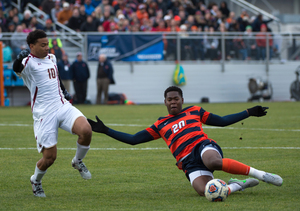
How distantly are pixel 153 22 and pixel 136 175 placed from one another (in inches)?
736

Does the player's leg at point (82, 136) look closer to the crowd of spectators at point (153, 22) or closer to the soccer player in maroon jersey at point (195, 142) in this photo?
the soccer player in maroon jersey at point (195, 142)

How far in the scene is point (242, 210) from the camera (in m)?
4.65

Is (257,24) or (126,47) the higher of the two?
(257,24)

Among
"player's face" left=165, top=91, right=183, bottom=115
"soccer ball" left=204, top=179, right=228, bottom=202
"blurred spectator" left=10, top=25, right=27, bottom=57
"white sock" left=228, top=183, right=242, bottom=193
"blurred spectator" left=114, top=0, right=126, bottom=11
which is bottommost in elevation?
"white sock" left=228, top=183, right=242, bottom=193

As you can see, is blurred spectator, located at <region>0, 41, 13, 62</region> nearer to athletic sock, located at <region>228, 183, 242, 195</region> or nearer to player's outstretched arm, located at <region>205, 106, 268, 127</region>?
player's outstretched arm, located at <region>205, 106, 268, 127</region>

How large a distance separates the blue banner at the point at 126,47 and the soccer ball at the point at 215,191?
717 inches

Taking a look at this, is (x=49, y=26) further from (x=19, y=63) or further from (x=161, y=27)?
(x=19, y=63)

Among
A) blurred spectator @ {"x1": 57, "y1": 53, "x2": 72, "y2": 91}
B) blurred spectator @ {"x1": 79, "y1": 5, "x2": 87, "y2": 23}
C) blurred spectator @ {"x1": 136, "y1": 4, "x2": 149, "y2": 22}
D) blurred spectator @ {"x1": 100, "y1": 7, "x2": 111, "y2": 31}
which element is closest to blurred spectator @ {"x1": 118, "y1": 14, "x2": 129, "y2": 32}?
blurred spectator @ {"x1": 100, "y1": 7, "x2": 111, "y2": 31}

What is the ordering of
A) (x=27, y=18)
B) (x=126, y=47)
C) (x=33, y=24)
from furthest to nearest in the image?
(x=126, y=47) → (x=27, y=18) → (x=33, y=24)

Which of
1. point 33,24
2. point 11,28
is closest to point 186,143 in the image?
point 33,24

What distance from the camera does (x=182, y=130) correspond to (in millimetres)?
5715

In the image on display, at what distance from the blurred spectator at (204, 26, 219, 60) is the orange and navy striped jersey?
59.9 ft

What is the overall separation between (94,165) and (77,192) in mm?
1900

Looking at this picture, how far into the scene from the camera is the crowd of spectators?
23019 millimetres
